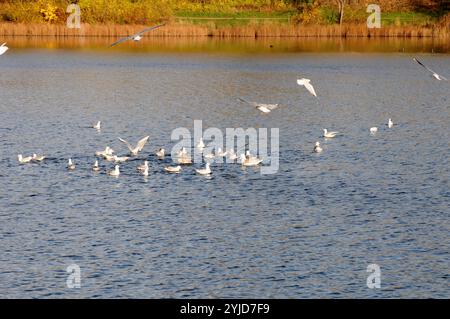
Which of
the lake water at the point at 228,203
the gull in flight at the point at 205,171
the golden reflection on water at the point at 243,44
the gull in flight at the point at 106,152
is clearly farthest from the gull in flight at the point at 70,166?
the golden reflection on water at the point at 243,44

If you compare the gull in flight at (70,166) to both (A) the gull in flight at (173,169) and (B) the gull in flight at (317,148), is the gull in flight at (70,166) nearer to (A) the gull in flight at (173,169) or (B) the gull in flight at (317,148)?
(A) the gull in flight at (173,169)

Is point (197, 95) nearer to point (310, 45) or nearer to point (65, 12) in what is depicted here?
point (310, 45)

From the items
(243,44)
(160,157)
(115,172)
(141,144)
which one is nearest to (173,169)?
(115,172)

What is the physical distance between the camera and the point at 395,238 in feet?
66.9

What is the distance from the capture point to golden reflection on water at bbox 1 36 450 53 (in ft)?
214

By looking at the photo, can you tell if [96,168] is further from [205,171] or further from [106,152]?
[205,171]

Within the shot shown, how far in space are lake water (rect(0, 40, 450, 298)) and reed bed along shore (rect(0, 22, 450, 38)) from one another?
2801 cm

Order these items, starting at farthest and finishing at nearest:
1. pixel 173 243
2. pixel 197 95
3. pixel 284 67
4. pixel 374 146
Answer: pixel 284 67 → pixel 197 95 → pixel 374 146 → pixel 173 243

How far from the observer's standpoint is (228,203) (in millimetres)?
23234

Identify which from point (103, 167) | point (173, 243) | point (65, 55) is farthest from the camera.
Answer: point (65, 55)

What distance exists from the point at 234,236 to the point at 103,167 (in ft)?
23.0

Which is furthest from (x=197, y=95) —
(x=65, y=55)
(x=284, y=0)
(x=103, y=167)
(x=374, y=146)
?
(x=284, y=0)

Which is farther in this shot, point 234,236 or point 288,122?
point 288,122

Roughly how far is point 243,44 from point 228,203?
46.3 m
